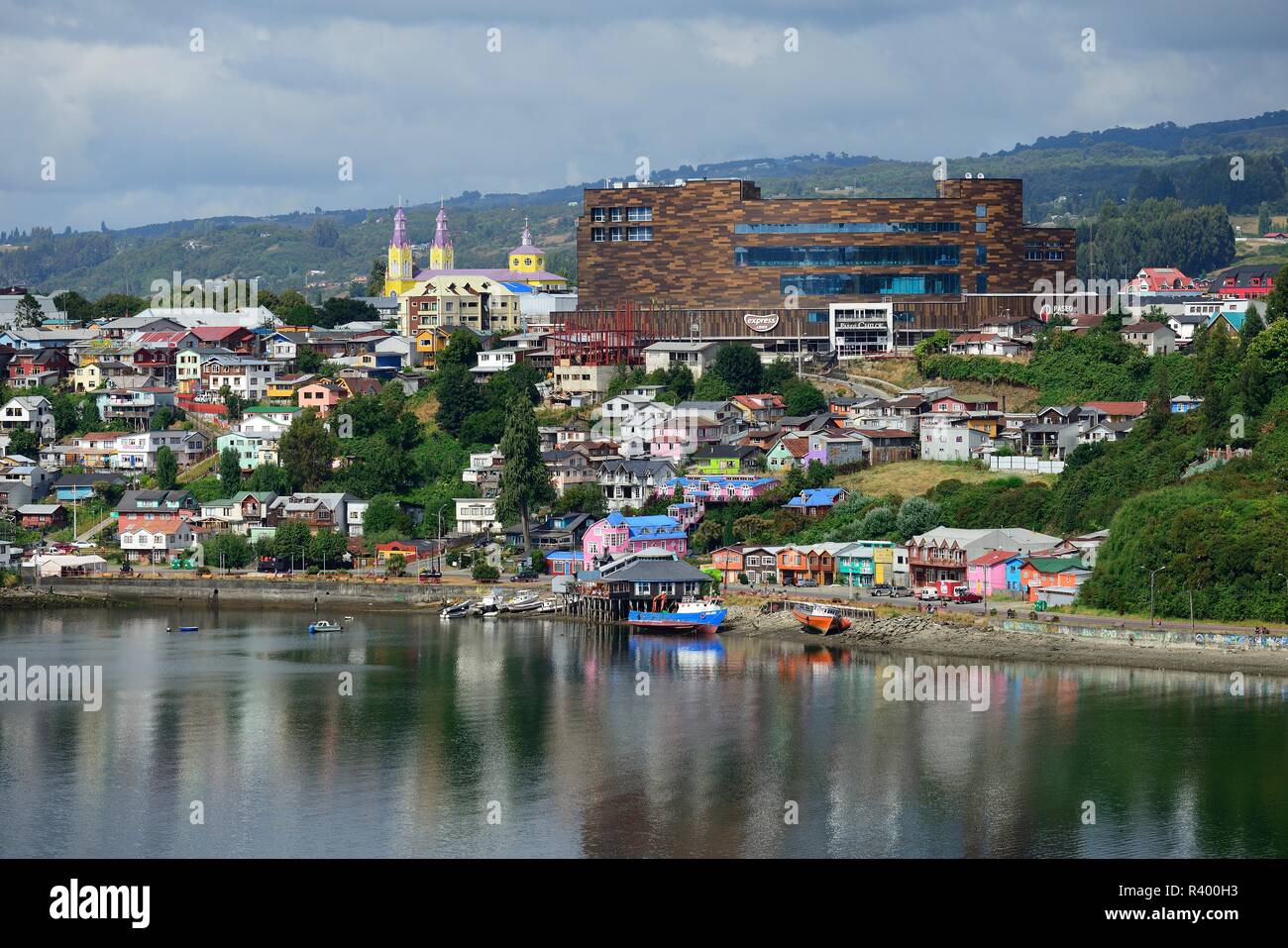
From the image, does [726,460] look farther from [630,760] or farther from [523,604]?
[630,760]

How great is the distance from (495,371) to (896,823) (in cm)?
4011

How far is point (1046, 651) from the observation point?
41.9 metres

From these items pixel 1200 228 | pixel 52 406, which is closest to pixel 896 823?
pixel 52 406

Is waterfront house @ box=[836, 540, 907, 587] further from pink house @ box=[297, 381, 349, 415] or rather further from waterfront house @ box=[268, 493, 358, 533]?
pink house @ box=[297, 381, 349, 415]

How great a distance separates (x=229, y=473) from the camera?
63062 mm

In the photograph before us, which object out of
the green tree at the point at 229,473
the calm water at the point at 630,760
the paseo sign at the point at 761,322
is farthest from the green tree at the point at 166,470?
the calm water at the point at 630,760

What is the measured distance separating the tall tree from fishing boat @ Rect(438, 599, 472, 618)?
4228mm

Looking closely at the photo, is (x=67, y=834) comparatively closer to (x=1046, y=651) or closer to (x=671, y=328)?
(x=1046, y=651)

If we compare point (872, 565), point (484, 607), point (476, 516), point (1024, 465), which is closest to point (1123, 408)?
point (1024, 465)

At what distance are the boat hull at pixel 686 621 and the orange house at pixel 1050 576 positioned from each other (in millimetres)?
6949

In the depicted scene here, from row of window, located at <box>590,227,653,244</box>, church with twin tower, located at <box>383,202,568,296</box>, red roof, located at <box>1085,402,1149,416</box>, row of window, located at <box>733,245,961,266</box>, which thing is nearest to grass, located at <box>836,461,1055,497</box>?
red roof, located at <box>1085,402,1149,416</box>

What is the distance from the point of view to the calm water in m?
29.5

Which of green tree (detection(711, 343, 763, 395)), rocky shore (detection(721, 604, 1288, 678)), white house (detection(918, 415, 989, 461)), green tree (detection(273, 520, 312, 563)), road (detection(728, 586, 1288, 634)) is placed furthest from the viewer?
green tree (detection(711, 343, 763, 395))

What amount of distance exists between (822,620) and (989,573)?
13.4 feet
